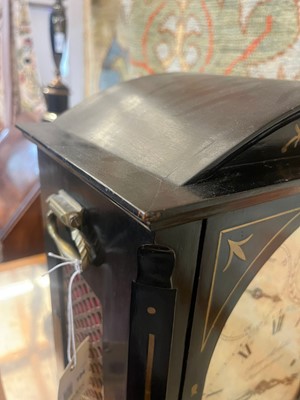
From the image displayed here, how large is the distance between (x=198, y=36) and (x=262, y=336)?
2.19ft

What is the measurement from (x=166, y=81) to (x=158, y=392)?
0.50m

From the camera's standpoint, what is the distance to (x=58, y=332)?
780 mm

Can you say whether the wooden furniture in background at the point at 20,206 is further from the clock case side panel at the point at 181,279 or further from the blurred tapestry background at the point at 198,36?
the clock case side panel at the point at 181,279

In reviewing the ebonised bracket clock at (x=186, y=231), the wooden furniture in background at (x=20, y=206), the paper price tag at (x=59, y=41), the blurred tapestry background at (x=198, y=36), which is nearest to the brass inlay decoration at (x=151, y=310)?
the ebonised bracket clock at (x=186, y=231)

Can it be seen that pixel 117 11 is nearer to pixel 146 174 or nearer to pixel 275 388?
pixel 146 174

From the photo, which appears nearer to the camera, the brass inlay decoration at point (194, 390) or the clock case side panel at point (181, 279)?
the clock case side panel at point (181, 279)

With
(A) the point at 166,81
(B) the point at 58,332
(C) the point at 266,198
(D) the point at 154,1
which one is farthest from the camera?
(D) the point at 154,1

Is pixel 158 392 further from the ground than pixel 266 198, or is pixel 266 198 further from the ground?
pixel 266 198

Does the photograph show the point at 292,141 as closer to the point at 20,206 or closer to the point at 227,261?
the point at 227,261

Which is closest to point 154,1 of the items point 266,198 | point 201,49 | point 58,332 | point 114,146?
point 201,49

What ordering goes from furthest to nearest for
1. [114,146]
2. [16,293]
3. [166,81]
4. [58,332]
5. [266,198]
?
[16,293]
[58,332]
[166,81]
[114,146]
[266,198]

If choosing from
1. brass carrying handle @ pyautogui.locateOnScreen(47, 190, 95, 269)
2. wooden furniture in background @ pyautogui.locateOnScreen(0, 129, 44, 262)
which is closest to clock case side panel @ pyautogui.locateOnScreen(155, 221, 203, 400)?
brass carrying handle @ pyautogui.locateOnScreen(47, 190, 95, 269)

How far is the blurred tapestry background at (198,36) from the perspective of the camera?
656mm

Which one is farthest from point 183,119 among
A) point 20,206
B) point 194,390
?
point 20,206
